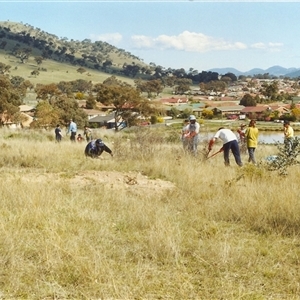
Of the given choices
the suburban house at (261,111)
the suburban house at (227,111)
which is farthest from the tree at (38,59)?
the suburban house at (261,111)

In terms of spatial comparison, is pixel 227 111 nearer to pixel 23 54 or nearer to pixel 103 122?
pixel 103 122

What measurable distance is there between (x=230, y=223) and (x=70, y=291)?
2.32 m

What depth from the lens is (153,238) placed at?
393 cm

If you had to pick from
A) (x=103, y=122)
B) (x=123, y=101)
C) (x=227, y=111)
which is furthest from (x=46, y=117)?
(x=227, y=111)

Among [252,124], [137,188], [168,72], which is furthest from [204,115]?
[168,72]

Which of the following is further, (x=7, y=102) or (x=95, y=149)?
(x=7, y=102)

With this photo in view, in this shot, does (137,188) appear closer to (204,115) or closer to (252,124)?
(252,124)

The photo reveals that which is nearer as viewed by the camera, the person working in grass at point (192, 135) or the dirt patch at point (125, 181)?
the dirt patch at point (125, 181)

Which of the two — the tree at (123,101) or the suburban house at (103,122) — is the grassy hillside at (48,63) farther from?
the tree at (123,101)

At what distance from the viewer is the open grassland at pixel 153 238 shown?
309 centimetres

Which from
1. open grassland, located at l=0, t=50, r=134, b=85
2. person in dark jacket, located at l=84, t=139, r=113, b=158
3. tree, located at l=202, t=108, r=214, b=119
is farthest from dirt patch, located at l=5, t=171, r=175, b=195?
open grassland, located at l=0, t=50, r=134, b=85

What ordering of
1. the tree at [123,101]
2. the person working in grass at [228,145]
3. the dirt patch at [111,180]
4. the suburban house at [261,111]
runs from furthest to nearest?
the suburban house at [261,111] < the tree at [123,101] < the person working in grass at [228,145] < the dirt patch at [111,180]

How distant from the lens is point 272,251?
3861 millimetres

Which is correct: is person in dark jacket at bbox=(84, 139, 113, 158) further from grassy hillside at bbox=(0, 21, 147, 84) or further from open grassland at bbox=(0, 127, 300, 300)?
grassy hillside at bbox=(0, 21, 147, 84)
